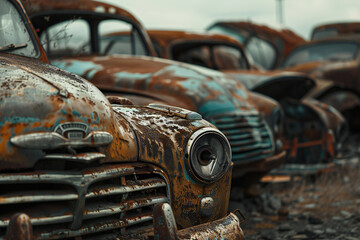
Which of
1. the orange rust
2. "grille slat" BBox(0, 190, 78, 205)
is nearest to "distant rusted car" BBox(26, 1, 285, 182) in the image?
"grille slat" BBox(0, 190, 78, 205)

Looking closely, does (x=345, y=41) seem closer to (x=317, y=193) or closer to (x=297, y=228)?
(x=317, y=193)

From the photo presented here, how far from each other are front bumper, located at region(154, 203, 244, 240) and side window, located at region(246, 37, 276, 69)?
24.2ft

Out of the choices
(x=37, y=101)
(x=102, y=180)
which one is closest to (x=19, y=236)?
(x=102, y=180)

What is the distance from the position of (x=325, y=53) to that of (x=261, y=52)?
117 cm

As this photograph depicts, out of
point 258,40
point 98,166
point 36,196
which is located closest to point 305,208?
point 98,166

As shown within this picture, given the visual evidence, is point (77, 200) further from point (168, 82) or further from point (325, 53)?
point (325, 53)

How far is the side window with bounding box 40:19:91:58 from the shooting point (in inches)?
177

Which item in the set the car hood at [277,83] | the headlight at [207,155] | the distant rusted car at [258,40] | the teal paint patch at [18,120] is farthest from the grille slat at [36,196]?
the distant rusted car at [258,40]

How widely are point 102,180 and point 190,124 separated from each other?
614 millimetres

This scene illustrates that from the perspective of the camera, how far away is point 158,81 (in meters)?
4.28

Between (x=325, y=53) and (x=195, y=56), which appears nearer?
(x=195, y=56)

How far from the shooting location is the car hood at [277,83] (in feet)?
19.4

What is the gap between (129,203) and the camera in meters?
2.14

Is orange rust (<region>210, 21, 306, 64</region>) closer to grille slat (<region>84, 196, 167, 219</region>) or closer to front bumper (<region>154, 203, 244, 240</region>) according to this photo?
front bumper (<region>154, 203, 244, 240</region>)
